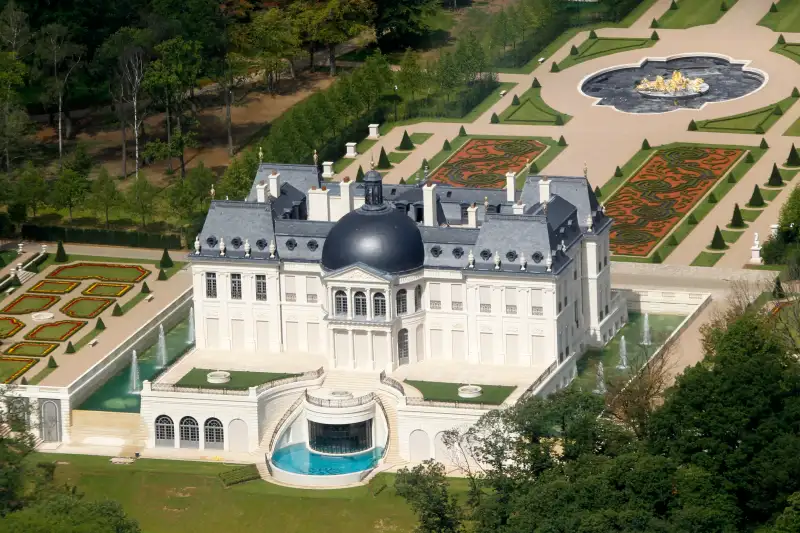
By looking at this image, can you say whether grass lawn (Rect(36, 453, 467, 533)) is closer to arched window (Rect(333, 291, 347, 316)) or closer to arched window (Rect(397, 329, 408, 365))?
arched window (Rect(397, 329, 408, 365))

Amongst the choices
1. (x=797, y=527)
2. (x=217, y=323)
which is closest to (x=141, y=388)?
(x=217, y=323)

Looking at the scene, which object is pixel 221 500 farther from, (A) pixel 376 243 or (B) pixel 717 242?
(B) pixel 717 242

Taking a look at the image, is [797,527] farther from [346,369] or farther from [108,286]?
[108,286]

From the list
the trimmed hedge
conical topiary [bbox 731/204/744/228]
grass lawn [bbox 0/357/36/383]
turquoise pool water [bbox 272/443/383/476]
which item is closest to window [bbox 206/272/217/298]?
grass lawn [bbox 0/357/36/383]

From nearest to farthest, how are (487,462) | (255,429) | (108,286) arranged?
(487,462) < (255,429) < (108,286)

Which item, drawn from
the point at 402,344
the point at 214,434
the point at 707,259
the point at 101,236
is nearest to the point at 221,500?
the point at 214,434

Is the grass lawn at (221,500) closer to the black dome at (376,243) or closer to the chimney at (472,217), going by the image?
the black dome at (376,243)

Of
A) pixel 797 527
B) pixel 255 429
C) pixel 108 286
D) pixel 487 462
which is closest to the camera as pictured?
pixel 797 527

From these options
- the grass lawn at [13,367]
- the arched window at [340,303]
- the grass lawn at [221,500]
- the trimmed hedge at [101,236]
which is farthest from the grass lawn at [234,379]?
the trimmed hedge at [101,236]
